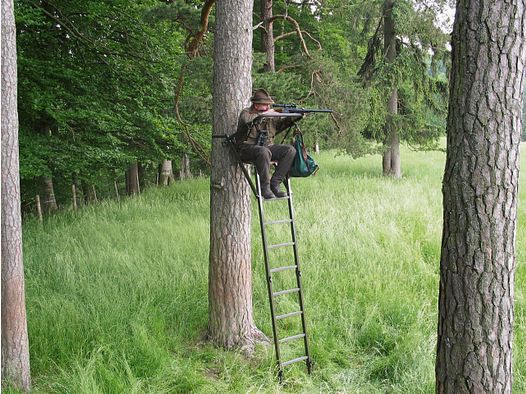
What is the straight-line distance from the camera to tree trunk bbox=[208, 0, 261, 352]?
5.41 metres

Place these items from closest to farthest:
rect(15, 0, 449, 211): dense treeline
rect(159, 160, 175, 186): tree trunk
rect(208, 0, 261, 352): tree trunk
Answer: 1. rect(208, 0, 261, 352): tree trunk
2. rect(15, 0, 449, 211): dense treeline
3. rect(159, 160, 175, 186): tree trunk

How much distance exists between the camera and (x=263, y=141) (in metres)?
5.04

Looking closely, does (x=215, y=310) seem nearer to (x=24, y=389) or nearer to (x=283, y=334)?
A: (x=283, y=334)

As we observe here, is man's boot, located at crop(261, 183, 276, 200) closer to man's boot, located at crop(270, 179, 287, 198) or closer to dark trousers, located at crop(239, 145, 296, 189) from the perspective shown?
dark trousers, located at crop(239, 145, 296, 189)

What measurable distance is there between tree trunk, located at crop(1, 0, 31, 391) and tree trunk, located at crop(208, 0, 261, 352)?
206cm

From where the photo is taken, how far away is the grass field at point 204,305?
493cm

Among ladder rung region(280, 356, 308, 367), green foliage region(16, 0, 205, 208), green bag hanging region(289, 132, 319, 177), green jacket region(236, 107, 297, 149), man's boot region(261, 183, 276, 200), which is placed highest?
green foliage region(16, 0, 205, 208)

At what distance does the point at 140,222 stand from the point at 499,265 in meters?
8.39

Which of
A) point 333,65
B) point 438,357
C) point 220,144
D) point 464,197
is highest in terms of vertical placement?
point 333,65

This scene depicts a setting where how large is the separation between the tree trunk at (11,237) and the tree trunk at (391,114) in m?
13.5

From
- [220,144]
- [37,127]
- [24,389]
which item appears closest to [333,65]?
[220,144]

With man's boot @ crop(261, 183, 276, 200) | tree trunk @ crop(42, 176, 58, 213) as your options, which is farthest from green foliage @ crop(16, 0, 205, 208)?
man's boot @ crop(261, 183, 276, 200)

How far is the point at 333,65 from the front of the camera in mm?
11266

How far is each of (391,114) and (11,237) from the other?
48.8 ft
